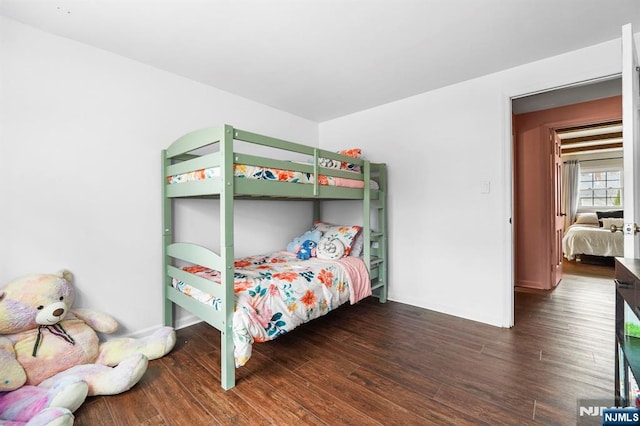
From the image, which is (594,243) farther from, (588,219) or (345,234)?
(345,234)

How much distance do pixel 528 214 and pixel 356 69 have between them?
116 inches

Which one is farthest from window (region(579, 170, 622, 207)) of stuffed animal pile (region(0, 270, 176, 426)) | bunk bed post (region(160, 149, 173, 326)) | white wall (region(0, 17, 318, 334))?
stuffed animal pile (region(0, 270, 176, 426))

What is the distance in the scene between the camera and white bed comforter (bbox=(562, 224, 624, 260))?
14.2 feet

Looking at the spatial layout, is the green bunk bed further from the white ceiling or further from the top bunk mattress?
the white ceiling

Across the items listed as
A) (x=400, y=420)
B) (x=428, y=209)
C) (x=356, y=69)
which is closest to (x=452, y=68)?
Result: (x=356, y=69)

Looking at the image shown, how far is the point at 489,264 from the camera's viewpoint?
239 cm

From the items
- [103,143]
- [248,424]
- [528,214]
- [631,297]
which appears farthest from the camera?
[528,214]

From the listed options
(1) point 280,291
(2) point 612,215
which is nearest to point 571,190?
(2) point 612,215

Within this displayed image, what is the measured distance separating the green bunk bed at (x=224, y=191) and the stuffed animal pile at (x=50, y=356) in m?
0.48

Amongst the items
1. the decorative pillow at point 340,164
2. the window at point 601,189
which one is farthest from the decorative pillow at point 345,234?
the window at point 601,189

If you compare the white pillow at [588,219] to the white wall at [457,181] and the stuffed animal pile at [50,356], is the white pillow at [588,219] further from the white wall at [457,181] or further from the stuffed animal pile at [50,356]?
the stuffed animal pile at [50,356]

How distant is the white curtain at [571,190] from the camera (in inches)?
255

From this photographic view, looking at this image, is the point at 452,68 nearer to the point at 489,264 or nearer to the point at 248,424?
the point at 489,264

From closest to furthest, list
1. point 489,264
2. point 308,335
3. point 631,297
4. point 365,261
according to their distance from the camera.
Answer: point 631,297 < point 308,335 < point 489,264 < point 365,261
